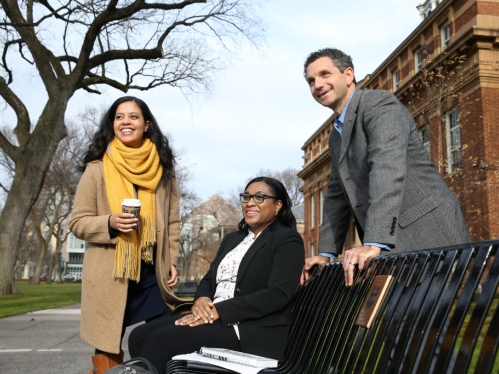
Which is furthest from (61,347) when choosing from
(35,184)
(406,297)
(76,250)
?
(76,250)

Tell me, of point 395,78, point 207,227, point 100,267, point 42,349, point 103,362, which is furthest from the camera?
point 207,227

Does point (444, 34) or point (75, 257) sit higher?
point (444, 34)

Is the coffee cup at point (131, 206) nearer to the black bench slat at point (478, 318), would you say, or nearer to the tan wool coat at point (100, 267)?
the tan wool coat at point (100, 267)

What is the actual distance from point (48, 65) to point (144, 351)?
15.7m

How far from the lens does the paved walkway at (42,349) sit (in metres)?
6.11

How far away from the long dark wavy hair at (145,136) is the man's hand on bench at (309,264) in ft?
3.95

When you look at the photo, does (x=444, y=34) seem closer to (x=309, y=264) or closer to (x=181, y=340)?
(x=309, y=264)

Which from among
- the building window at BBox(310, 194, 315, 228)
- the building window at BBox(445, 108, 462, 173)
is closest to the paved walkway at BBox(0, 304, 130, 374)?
the building window at BBox(445, 108, 462, 173)

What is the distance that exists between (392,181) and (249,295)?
121 centimetres

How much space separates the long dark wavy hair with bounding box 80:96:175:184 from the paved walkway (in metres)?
2.93

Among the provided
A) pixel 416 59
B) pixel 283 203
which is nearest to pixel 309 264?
pixel 283 203

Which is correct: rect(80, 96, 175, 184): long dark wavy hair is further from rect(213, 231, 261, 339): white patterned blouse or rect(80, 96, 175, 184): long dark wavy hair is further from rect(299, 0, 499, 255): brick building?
rect(299, 0, 499, 255): brick building

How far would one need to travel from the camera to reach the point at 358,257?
9.26 feet

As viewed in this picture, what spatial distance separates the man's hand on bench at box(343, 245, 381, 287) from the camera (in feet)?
9.20
